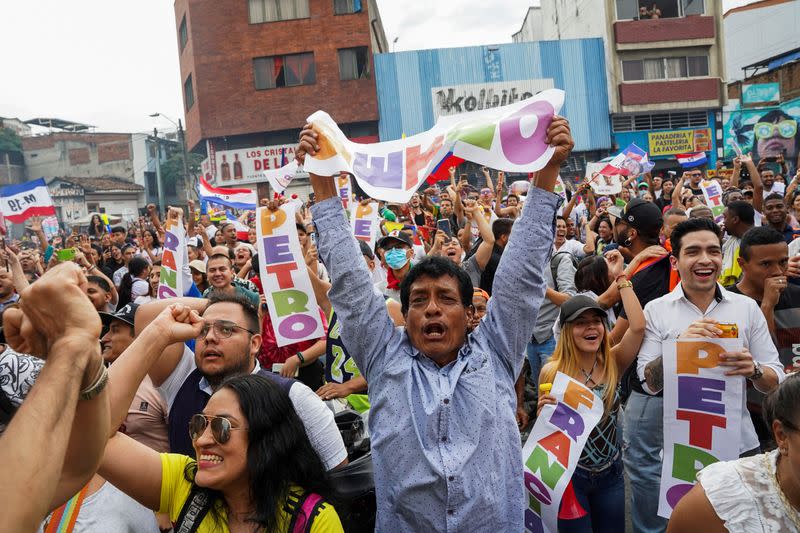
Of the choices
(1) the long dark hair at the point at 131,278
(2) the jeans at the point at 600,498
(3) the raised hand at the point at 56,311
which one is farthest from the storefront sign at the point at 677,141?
(3) the raised hand at the point at 56,311

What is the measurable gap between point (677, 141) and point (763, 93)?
7.91 metres

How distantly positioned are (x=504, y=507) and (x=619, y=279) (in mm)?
2227

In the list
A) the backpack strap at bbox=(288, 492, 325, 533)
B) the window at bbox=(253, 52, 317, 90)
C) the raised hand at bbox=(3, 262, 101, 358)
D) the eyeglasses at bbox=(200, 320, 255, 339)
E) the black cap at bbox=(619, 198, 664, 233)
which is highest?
the window at bbox=(253, 52, 317, 90)

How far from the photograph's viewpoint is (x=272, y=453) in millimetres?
2406

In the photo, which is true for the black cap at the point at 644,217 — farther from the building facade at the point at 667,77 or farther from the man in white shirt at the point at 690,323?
the building facade at the point at 667,77

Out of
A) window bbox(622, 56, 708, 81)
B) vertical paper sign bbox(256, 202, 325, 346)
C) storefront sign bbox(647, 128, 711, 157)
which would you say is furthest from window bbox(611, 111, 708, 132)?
vertical paper sign bbox(256, 202, 325, 346)

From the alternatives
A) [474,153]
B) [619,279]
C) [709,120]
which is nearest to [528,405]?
[619,279]

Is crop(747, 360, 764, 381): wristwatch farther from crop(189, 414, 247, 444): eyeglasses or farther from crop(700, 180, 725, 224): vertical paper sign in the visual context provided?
crop(700, 180, 725, 224): vertical paper sign

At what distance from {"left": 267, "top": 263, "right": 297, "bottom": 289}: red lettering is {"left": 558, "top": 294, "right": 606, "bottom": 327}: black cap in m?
2.20

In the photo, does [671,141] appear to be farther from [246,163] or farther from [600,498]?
[600,498]

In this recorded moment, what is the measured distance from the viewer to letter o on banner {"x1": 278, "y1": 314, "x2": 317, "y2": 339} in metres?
5.09

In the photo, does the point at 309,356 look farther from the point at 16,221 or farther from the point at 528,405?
the point at 16,221

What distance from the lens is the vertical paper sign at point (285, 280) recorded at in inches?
201

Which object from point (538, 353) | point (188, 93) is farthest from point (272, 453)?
point (188, 93)
